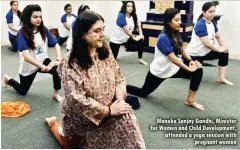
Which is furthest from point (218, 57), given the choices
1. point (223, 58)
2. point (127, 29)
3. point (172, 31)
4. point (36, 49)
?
point (36, 49)

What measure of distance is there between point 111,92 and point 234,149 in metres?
0.97

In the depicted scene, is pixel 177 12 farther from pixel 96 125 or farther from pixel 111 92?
pixel 96 125

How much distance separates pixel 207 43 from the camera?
9.68 ft

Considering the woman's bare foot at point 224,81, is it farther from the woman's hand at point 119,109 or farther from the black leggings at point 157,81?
the woman's hand at point 119,109

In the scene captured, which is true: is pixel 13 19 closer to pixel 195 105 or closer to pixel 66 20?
pixel 66 20

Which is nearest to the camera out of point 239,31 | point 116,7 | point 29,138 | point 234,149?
point 234,149

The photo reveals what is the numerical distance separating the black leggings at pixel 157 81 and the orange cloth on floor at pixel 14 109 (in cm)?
103

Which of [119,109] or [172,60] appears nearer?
[119,109]

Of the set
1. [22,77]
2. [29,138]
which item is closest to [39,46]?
[22,77]

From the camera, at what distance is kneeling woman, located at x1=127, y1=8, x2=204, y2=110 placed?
7.79 feet

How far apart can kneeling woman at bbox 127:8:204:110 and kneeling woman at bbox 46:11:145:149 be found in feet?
3.11

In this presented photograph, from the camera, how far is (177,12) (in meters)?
2.39

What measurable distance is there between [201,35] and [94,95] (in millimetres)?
1848

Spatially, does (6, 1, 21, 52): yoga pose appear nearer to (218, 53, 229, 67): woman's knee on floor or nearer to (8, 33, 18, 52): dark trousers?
(8, 33, 18, 52): dark trousers
